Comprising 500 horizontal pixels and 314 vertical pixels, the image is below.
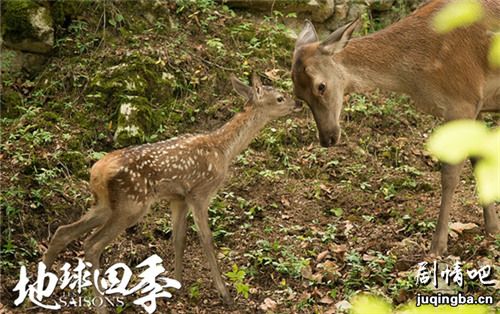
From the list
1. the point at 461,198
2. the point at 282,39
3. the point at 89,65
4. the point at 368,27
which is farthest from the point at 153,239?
the point at 368,27

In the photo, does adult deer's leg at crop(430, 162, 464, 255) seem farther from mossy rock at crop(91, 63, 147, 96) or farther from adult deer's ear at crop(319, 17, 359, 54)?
mossy rock at crop(91, 63, 147, 96)

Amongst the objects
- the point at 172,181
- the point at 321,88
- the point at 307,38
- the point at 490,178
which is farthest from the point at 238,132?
the point at 490,178

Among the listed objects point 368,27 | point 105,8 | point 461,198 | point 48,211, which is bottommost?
point 48,211

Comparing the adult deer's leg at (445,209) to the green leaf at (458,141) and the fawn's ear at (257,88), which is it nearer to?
the fawn's ear at (257,88)

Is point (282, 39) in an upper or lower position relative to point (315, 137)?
Answer: upper

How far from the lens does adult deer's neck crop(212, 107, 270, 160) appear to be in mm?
6617

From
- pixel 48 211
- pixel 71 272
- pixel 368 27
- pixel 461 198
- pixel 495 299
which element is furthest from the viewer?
pixel 368 27

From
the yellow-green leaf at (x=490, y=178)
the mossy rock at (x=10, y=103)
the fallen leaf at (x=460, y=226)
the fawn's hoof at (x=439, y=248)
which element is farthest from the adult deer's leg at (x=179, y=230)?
the yellow-green leaf at (x=490, y=178)

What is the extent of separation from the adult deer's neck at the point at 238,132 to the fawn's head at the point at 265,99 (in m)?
0.06

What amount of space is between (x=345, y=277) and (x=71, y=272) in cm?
227

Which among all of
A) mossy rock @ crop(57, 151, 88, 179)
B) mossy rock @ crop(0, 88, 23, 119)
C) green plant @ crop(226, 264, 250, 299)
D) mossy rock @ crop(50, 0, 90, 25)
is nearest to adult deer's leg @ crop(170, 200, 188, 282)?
green plant @ crop(226, 264, 250, 299)

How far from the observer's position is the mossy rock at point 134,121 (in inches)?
312

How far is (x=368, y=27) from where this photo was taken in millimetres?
10414

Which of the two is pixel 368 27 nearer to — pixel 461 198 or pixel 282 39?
pixel 282 39
